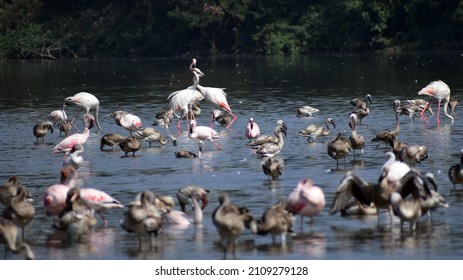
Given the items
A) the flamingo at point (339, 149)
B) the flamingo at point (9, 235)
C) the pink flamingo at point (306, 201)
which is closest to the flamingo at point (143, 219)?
the flamingo at point (9, 235)

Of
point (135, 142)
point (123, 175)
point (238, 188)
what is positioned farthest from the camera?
point (135, 142)

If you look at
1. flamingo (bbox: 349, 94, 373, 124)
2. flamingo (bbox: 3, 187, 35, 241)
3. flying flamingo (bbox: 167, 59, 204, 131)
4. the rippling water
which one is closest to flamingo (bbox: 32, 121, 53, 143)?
the rippling water

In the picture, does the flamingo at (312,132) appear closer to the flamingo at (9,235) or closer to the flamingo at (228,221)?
the flamingo at (228,221)

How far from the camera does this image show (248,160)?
792 inches

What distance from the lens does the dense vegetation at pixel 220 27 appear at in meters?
56.2

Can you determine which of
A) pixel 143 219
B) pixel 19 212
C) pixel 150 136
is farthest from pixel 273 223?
pixel 150 136

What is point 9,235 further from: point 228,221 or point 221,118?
point 221,118

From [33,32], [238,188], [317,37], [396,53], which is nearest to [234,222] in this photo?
[238,188]

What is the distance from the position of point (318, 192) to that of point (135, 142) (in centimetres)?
784

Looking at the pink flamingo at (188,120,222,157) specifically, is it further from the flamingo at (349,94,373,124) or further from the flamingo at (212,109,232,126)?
the flamingo at (349,94,373,124)

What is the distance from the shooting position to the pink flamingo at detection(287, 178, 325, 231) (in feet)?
45.1

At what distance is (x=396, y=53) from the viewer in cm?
5581
